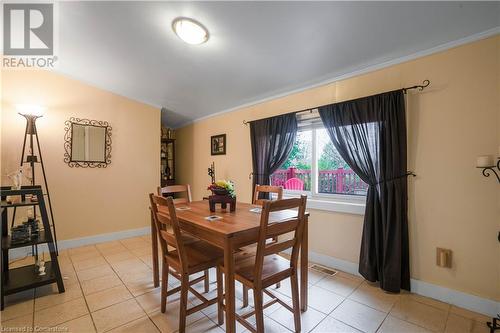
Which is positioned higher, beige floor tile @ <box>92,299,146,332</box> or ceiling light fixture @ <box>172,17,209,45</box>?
ceiling light fixture @ <box>172,17,209,45</box>

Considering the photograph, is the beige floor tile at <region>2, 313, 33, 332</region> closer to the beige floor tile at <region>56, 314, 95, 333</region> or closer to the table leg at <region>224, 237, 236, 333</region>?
the beige floor tile at <region>56, 314, 95, 333</region>

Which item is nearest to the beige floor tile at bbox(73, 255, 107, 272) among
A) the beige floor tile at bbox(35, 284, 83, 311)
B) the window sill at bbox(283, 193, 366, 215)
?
the beige floor tile at bbox(35, 284, 83, 311)

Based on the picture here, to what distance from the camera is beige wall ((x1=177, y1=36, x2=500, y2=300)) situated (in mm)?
1723

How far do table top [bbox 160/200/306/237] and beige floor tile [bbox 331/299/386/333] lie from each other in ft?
2.85

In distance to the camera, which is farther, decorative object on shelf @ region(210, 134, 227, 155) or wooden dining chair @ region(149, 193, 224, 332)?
decorative object on shelf @ region(210, 134, 227, 155)

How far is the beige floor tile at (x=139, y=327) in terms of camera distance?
162 cm

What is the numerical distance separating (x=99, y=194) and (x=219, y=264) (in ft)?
9.55

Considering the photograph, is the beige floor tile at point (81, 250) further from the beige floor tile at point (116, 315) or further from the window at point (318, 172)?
the window at point (318, 172)

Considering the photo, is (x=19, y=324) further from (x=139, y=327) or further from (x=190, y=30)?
(x=190, y=30)

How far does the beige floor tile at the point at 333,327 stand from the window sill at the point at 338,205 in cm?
108

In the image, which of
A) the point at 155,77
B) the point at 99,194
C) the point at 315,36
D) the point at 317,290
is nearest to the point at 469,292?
the point at 317,290

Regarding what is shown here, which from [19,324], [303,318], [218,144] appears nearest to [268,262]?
[303,318]

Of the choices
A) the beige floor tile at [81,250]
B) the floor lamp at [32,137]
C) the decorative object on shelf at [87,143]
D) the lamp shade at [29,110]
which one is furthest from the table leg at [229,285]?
the decorative object on shelf at [87,143]

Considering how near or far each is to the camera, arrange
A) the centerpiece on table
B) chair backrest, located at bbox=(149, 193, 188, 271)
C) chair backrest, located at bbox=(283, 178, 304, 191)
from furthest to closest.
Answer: chair backrest, located at bbox=(283, 178, 304, 191) < the centerpiece on table < chair backrest, located at bbox=(149, 193, 188, 271)
